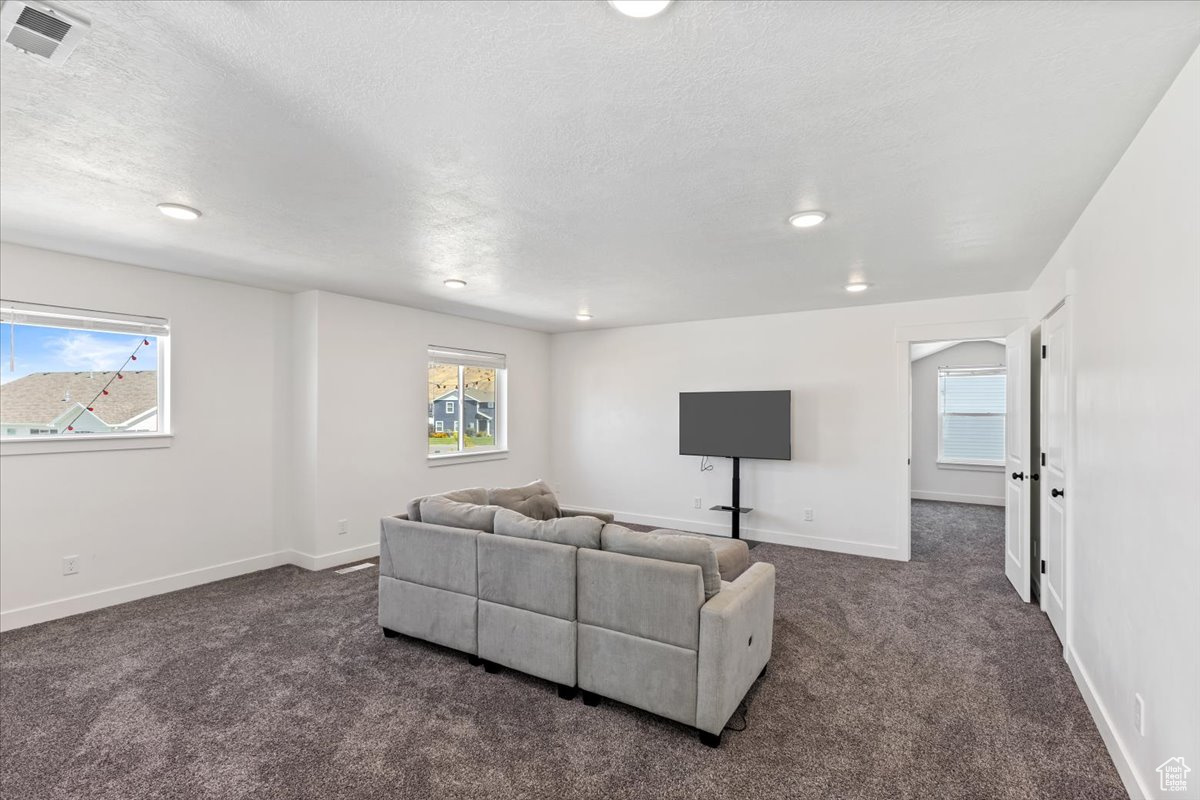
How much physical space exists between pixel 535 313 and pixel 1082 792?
5.02m

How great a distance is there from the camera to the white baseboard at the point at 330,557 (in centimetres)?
475

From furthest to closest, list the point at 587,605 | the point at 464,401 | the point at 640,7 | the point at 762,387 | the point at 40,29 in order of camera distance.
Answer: the point at 464,401 < the point at 762,387 < the point at 587,605 < the point at 40,29 < the point at 640,7

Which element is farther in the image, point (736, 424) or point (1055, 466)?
point (736, 424)

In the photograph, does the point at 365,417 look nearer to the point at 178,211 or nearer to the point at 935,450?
the point at 178,211

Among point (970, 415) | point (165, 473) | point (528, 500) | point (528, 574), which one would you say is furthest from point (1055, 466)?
point (165, 473)

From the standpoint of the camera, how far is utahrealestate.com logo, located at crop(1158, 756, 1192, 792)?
1.58m

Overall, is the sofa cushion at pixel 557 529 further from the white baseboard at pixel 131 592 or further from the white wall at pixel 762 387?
the white wall at pixel 762 387

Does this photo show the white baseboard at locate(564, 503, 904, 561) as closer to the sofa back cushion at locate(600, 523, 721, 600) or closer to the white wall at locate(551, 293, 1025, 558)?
the white wall at locate(551, 293, 1025, 558)

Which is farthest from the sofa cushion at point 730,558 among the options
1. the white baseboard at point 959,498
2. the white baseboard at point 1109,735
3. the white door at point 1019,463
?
the white baseboard at point 959,498

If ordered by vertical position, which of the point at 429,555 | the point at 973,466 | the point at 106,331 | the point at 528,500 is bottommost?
the point at 973,466

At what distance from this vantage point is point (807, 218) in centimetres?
288

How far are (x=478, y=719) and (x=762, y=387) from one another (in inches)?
169

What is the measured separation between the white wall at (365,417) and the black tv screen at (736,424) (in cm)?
240

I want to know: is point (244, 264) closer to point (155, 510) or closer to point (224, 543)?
point (155, 510)
